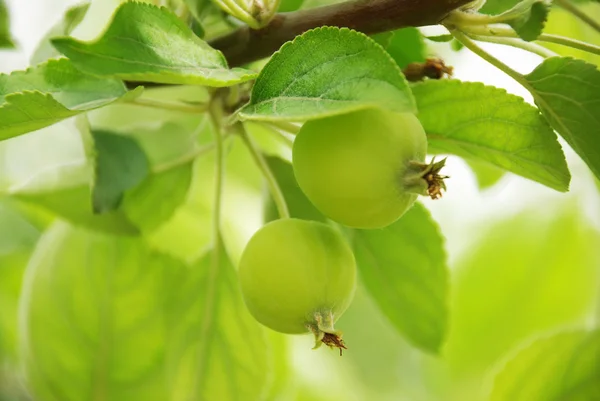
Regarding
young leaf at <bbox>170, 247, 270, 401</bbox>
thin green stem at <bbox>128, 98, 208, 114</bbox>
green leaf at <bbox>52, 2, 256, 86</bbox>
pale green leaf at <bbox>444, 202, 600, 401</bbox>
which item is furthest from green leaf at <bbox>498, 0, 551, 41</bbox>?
pale green leaf at <bbox>444, 202, 600, 401</bbox>

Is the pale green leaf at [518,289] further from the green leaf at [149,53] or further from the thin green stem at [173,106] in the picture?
the green leaf at [149,53]

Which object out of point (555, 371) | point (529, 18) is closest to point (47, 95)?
point (529, 18)

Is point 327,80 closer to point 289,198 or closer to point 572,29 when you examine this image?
point 289,198

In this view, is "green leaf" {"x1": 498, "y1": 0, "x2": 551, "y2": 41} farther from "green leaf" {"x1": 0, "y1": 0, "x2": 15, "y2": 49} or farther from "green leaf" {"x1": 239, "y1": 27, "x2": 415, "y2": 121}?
"green leaf" {"x1": 0, "y1": 0, "x2": 15, "y2": 49}

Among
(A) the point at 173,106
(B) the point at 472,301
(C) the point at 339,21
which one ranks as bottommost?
(B) the point at 472,301

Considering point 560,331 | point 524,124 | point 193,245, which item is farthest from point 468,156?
point 193,245

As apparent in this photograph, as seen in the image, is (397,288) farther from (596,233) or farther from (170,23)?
(596,233)

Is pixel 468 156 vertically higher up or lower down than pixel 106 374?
higher up
